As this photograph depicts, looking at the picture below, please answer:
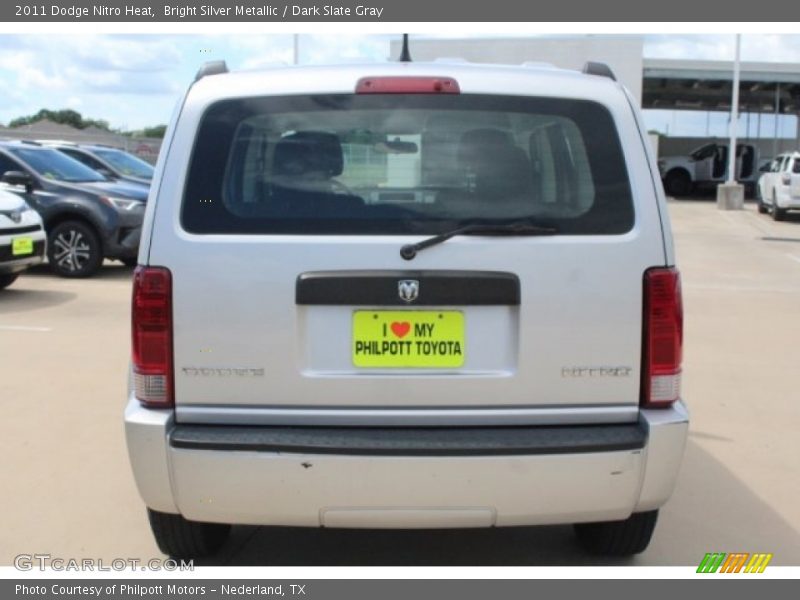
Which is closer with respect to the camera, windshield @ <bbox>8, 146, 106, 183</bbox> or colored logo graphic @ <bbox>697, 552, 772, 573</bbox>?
colored logo graphic @ <bbox>697, 552, 772, 573</bbox>

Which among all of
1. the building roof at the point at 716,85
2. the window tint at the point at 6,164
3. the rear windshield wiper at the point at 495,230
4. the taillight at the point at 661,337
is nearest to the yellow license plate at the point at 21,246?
the window tint at the point at 6,164

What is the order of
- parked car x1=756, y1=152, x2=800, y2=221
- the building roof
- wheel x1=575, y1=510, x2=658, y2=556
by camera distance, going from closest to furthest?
wheel x1=575, y1=510, x2=658, y2=556 → parked car x1=756, y1=152, x2=800, y2=221 → the building roof

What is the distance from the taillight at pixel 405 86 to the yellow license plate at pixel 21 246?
7.87 meters

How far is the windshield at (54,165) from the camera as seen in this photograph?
41.5ft

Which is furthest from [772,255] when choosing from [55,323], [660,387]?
[660,387]

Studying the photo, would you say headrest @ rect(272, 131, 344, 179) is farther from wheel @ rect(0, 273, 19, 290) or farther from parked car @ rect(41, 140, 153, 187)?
parked car @ rect(41, 140, 153, 187)

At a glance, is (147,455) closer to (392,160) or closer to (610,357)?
(392,160)

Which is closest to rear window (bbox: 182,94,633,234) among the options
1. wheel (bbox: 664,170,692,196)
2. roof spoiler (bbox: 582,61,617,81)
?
roof spoiler (bbox: 582,61,617,81)

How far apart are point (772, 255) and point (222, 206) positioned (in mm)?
15062

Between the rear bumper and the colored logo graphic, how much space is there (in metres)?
0.84

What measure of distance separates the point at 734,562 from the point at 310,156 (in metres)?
2.42

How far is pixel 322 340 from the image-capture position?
332 centimetres

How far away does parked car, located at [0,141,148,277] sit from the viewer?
1205cm

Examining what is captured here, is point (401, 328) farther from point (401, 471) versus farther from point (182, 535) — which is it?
point (182, 535)
